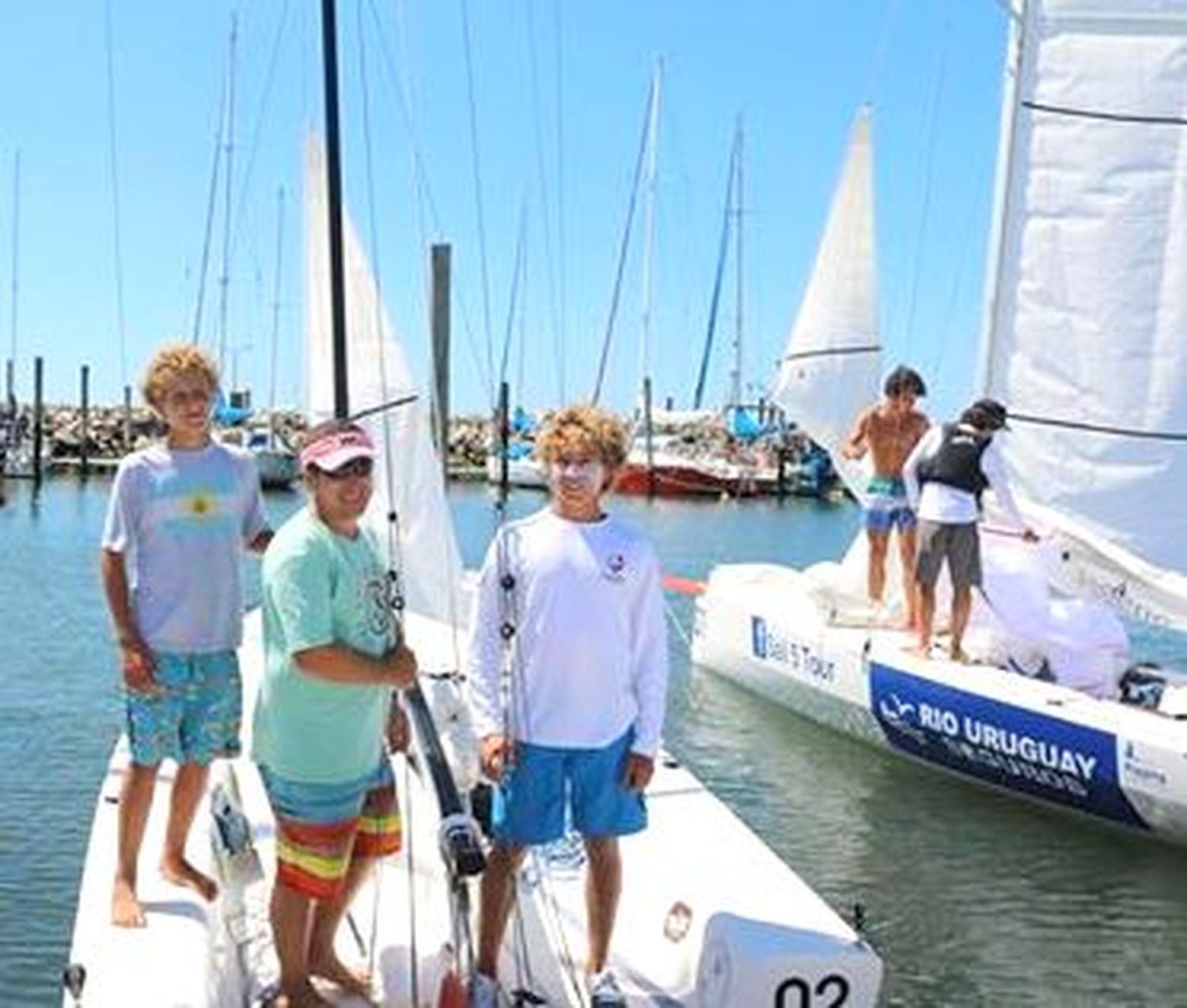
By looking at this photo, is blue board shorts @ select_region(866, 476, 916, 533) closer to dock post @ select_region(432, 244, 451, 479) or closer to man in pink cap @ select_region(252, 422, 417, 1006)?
dock post @ select_region(432, 244, 451, 479)

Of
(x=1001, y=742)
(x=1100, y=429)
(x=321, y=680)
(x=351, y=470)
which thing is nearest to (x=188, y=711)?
(x=321, y=680)

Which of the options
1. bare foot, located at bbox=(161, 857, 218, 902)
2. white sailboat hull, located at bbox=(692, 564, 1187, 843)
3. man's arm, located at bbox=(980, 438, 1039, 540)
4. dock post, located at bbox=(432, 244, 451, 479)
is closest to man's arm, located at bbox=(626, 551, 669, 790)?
bare foot, located at bbox=(161, 857, 218, 902)

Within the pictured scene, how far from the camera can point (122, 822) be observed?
5086 millimetres

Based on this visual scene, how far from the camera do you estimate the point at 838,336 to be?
13.2 metres

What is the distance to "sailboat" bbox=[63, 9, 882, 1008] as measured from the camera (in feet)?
15.1

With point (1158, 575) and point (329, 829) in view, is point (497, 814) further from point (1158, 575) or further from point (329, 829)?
point (1158, 575)

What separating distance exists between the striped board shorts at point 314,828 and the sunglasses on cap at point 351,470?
760 mm

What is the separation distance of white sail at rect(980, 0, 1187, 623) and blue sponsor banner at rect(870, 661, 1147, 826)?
5.05 feet

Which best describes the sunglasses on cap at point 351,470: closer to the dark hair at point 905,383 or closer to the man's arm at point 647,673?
the man's arm at point 647,673

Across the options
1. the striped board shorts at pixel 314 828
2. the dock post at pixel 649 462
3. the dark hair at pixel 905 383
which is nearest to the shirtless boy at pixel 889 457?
the dark hair at pixel 905 383

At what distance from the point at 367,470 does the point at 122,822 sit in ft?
4.65

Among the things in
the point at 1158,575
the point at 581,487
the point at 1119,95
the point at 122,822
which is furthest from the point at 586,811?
the point at 1119,95

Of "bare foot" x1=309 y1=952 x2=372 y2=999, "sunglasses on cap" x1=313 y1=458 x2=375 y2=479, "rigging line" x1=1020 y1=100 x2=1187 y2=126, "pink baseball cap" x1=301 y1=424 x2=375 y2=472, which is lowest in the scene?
"bare foot" x1=309 y1=952 x2=372 y2=999

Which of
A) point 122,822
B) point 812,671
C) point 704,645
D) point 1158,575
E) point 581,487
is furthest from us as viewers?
point 704,645
